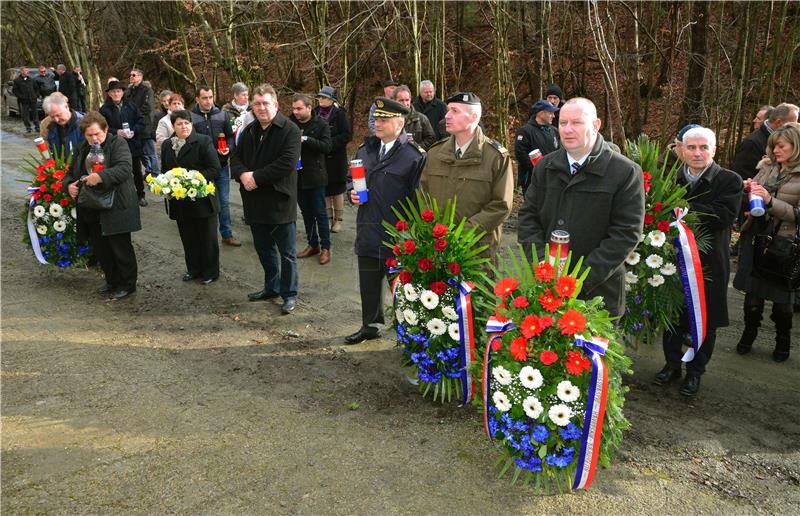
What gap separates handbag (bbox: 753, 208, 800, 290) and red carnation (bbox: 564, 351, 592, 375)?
2676mm

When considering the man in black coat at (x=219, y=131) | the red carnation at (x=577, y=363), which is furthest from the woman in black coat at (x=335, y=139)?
the red carnation at (x=577, y=363)

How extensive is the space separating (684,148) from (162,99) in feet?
24.1

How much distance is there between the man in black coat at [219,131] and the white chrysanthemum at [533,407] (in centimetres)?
575

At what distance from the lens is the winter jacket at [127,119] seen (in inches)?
400

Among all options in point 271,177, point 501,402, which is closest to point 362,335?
point 271,177

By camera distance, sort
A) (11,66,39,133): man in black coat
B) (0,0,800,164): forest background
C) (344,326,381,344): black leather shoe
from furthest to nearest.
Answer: (11,66,39,133): man in black coat, (0,0,800,164): forest background, (344,326,381,344): black leather shoe

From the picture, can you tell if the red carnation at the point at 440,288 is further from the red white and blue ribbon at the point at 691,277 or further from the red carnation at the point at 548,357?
the red white and blue ribbon at the point at 691,277

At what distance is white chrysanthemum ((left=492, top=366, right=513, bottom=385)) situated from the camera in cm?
334

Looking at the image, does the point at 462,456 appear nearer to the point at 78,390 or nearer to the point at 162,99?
the point at 78,390

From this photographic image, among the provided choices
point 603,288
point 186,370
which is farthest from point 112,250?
point 603,288

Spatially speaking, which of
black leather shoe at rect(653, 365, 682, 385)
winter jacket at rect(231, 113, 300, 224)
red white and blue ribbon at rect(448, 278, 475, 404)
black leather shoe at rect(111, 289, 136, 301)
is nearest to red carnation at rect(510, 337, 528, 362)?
red white and blue ribbon at rect(448, 278, 475, 404)

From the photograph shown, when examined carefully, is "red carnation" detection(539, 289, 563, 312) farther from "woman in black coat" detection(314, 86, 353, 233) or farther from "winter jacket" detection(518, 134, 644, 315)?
"woman in black coat" detection(314, 86, 353, 233)

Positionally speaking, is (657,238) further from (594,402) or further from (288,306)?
(288,306)

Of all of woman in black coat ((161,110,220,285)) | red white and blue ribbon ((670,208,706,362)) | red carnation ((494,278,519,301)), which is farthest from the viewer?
woman in black coat ((161,110,220,285))
